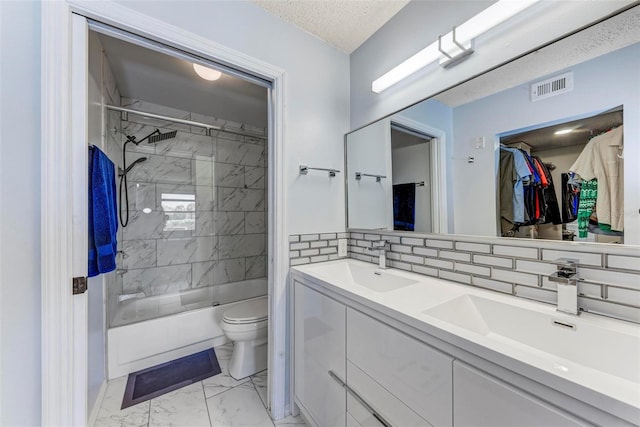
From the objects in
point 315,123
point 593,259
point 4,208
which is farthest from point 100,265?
point 593,259

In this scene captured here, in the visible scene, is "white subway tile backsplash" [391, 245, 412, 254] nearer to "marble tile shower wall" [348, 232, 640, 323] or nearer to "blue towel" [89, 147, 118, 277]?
"marble tile shower wall" [348, 232, 640, 323]

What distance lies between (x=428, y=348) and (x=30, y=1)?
1925 millimetres

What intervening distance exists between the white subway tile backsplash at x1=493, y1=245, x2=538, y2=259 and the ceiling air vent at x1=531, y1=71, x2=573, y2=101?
60cm

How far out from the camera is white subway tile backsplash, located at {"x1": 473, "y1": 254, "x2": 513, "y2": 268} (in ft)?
3.49

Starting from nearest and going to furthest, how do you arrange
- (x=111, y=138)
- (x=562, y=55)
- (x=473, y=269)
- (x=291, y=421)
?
1. (x=562, y=55)
2. (x=473, y=269)
3. (x=291, y=421)
4. (x=111, y=138)

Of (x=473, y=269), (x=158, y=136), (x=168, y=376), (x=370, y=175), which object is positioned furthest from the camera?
(x=158, y=136)

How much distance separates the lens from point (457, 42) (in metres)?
1.18

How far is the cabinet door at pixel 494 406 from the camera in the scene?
54cm

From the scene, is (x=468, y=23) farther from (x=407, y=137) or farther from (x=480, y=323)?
(x=480, y=323)

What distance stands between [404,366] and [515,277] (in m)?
0.62

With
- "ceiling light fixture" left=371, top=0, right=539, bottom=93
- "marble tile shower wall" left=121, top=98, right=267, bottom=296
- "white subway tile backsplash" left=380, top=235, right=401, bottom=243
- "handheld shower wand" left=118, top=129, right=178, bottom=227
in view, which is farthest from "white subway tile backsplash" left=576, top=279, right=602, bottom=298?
"handheld shower wand" left=118, top=129, right=178, bottom=227

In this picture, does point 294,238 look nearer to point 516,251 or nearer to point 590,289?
point 516,251

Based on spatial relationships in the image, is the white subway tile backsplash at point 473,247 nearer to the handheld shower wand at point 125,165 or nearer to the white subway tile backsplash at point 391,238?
the white subway tile backsplash at point 391,238

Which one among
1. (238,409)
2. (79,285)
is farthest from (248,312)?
(79,285)
